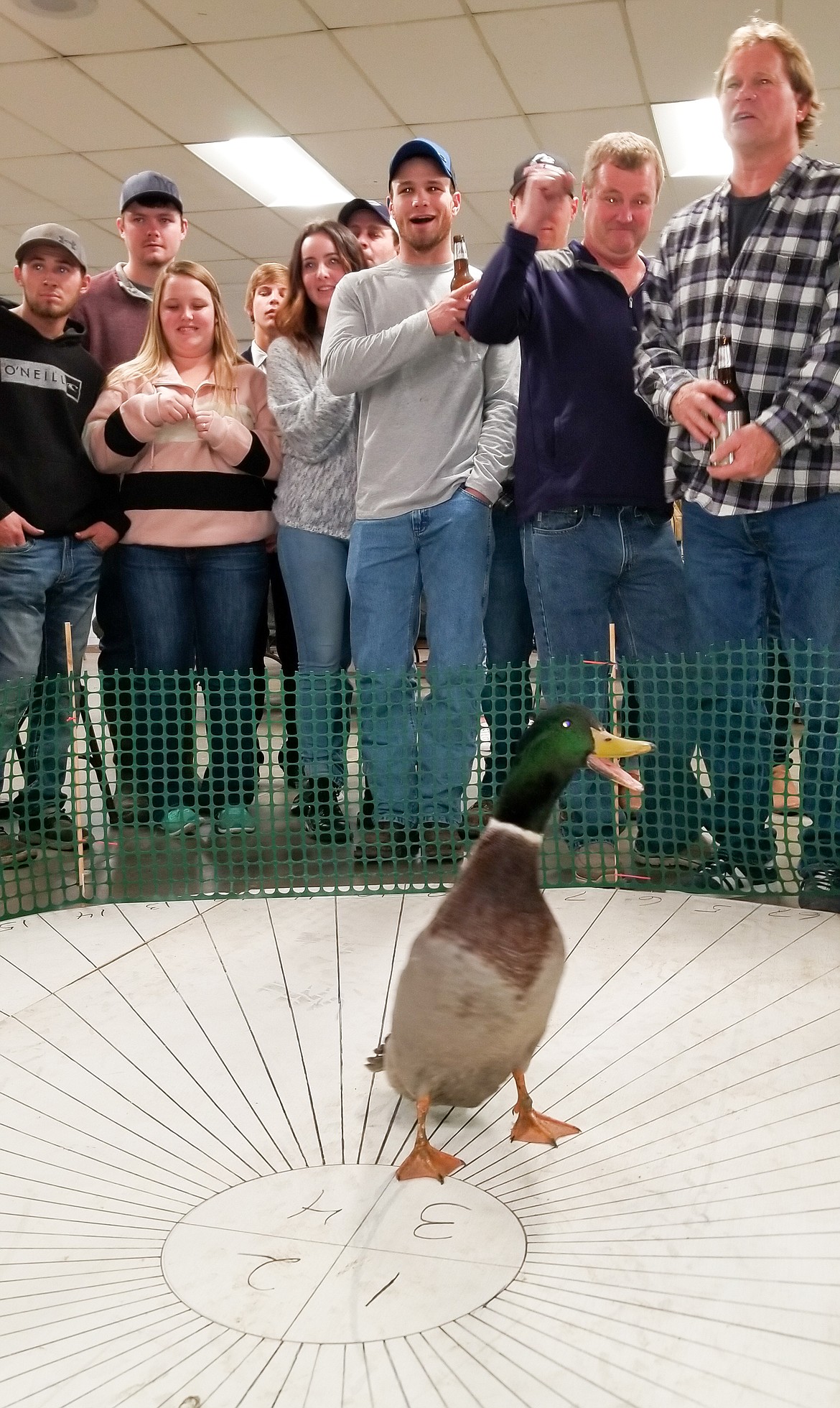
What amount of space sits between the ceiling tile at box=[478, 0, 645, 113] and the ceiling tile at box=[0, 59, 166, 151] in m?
1.85

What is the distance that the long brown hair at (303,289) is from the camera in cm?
359

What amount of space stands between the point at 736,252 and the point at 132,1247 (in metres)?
2.55

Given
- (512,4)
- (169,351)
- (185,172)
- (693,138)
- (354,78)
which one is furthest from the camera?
(185,172)

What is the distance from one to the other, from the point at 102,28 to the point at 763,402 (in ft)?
15.4

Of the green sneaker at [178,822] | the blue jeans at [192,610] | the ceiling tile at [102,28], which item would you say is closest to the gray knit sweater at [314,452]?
the blue jeans at [192,610]

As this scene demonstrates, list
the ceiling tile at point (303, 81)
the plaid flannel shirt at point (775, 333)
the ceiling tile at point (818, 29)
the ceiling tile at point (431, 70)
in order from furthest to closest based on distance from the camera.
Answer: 1. the ceiling tile at point (303, 81)
2. the ceiling tile at point (431, 70)
3. the ceiling tile at point (818, 29)
4. the plaid flannel shirt at point (775, 333)

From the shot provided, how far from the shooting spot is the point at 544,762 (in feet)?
5.67

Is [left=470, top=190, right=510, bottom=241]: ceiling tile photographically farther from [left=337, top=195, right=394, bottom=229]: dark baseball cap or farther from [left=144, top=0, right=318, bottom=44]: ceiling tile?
[left=337, top=195, right=394, bottom=229]: dark baseball cap

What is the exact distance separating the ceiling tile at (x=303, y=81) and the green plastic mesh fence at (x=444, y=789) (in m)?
4.21

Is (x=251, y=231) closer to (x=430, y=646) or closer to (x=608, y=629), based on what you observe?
(x=430, y=646)

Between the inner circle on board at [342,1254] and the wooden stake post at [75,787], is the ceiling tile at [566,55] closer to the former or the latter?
the wooden stake post at [75,787]

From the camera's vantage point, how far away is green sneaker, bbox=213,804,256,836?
322cm

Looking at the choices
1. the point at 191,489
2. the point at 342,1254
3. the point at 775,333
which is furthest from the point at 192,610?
the point at 342,1254

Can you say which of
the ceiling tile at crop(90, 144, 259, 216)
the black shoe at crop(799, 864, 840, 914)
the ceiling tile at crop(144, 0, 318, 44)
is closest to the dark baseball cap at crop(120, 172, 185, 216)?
the ceiling tile at crop(144, 0, 318, 44)
